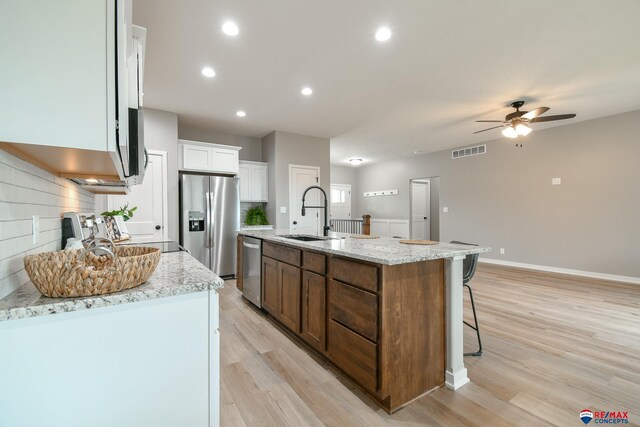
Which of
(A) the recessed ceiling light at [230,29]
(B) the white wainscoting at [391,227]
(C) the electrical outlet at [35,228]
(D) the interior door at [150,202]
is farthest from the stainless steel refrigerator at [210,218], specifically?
(B) the white wainscoting at [391,227]

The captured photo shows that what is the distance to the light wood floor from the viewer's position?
5.21 ft

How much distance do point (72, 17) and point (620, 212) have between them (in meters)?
6.66

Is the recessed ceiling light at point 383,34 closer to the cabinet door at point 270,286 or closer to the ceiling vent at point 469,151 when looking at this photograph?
the cabinet door at point 270,286

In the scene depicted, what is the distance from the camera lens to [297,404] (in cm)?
168

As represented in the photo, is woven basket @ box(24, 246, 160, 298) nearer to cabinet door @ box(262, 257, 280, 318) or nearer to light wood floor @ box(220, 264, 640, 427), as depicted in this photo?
light wood floor @ box(220, 264, 640, 427)

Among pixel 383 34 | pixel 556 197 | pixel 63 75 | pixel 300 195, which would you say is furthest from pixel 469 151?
pixel 63 75

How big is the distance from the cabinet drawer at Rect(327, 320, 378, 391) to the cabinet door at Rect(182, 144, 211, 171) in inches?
150

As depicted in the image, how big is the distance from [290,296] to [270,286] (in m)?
0.47

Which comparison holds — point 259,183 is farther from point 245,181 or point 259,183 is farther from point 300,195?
point 300,195

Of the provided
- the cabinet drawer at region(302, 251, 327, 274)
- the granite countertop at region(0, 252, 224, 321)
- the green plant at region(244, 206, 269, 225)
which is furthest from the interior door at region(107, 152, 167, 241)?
the granite countertop at region(0, 252, 224, 321)

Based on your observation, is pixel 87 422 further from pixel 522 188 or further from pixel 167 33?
pixel 522 188

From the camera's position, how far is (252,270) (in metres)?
3.33

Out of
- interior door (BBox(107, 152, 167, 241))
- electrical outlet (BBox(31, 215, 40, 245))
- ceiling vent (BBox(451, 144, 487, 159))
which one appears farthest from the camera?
ceiling vent (BBox(451, 144, 487, 159))

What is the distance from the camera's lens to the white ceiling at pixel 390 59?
221 cm
